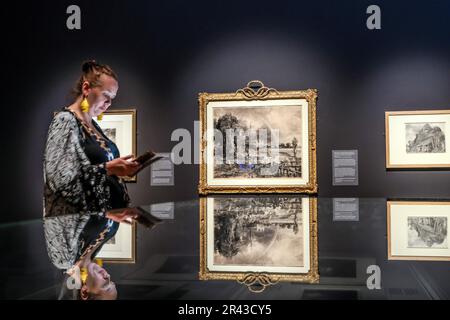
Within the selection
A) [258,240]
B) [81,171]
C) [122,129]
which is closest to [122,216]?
[81,171]

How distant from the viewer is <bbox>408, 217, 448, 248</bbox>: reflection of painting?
1699 millimetres

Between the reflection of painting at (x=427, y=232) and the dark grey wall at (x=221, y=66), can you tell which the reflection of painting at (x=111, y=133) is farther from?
the reflection of painting at (x=427, y=232)

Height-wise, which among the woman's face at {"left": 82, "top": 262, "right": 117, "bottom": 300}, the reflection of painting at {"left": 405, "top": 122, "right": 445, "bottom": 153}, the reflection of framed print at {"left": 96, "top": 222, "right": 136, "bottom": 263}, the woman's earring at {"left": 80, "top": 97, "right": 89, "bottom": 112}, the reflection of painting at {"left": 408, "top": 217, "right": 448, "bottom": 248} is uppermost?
the woman's earring at {"left": 80, "top": 97, "right": 89, "bottom": 112}

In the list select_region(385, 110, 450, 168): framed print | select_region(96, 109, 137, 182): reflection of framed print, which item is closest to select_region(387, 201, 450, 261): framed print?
select_region(385, 110, 450, 168): framed print

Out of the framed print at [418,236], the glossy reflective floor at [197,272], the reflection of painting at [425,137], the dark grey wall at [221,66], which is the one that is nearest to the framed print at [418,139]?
the reflection of painting at [425,137]

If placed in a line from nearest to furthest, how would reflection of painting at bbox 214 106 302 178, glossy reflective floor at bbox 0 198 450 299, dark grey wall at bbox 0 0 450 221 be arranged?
glossy reflective floor at bbox 0 198 450 299 < dark grey wall at bbox 0 0 450 221 < reflection of painting at bbox 214 106 302 178

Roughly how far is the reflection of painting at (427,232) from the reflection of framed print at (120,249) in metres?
0.91

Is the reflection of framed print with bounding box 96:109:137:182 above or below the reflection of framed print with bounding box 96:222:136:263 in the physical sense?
above

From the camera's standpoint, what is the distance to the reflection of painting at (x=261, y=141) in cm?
557

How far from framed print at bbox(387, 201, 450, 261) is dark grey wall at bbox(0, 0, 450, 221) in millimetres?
2620

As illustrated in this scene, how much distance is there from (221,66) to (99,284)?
5.00m

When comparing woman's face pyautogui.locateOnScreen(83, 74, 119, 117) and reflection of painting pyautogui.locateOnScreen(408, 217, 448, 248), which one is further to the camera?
woman's face pyautogui.locateOnScreen(83, 74, 119, 117)

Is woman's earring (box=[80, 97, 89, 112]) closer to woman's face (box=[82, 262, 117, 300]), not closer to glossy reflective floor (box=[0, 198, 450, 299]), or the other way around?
glossy reflective floor (box=[0, 198, 450, 299])
